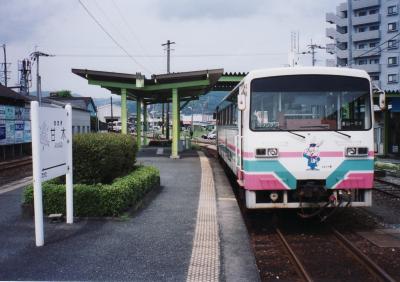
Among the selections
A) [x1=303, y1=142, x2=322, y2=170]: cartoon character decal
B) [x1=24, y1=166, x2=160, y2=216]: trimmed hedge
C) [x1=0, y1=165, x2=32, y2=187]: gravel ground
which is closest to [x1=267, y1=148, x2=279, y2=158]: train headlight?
[x1=303, y1=142, x2=322, y2=170]: cartoon character decal

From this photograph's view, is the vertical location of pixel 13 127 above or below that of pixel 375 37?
below

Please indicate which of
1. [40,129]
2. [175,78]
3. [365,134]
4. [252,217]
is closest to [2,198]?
[40,129]

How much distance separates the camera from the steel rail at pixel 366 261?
5.79m

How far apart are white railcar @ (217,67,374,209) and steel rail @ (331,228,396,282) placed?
2.20 feet

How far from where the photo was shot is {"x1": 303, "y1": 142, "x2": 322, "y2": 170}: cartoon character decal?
26.2ft

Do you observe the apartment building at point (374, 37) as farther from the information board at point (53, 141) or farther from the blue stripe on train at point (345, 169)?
the information board at point (53, 141)

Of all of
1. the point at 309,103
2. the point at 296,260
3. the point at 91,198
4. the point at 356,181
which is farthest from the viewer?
the point at 91,198

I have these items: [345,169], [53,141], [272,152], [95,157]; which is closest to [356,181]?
[345,169]

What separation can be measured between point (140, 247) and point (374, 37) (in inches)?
2640

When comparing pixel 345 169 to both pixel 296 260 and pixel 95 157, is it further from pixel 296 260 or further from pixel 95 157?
pixel 95 157

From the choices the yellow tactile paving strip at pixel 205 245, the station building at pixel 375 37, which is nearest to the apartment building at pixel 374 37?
the station building at pixel 375 37

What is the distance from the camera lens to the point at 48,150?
725 cm

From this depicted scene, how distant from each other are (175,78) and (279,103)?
1524cm

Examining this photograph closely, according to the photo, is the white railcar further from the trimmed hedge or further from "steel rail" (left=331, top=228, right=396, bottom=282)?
the trimmed hedge
